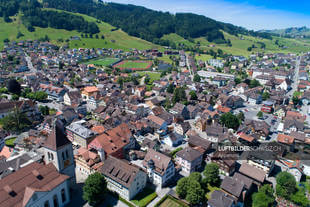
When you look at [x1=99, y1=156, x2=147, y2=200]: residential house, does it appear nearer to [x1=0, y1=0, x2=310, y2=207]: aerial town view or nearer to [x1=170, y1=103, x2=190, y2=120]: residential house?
[x1=0, y1=0, x2=310, y2=207]: aerial town view

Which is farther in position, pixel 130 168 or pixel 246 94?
pixel 246 94

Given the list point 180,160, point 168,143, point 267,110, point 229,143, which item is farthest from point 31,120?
point 267,110

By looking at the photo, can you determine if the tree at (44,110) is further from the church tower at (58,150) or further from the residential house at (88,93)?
the church tower at (58,150)

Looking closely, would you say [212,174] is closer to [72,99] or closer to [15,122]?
[15,122]

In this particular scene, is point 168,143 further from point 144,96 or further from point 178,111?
point 144,96

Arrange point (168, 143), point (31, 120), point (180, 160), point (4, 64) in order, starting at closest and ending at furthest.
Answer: point (180, 160), point (168, 143), point (31, 120), point (4, 64)

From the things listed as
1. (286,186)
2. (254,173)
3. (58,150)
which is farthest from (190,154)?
(58,150)
